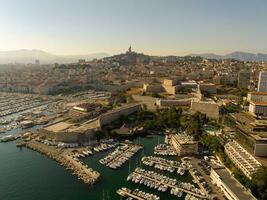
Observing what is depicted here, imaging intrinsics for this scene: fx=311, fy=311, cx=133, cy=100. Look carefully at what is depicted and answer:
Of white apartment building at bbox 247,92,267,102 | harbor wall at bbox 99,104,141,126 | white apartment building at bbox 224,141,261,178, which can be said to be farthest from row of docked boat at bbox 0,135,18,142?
white apartment building at bbox 247,92,267,102

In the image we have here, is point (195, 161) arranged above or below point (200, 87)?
below

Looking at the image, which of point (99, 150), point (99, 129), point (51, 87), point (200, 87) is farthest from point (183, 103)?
point (51, 87)

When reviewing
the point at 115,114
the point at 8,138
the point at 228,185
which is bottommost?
the point at 8,138

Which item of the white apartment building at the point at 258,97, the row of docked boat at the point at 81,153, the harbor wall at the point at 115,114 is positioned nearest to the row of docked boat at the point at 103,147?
the row of docked boat at the point at 81,153

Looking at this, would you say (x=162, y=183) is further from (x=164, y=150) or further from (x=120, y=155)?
(x=164, y=150)

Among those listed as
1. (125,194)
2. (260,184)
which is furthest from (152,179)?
(260,184)

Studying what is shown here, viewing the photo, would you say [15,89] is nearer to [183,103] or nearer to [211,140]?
[183,103]
